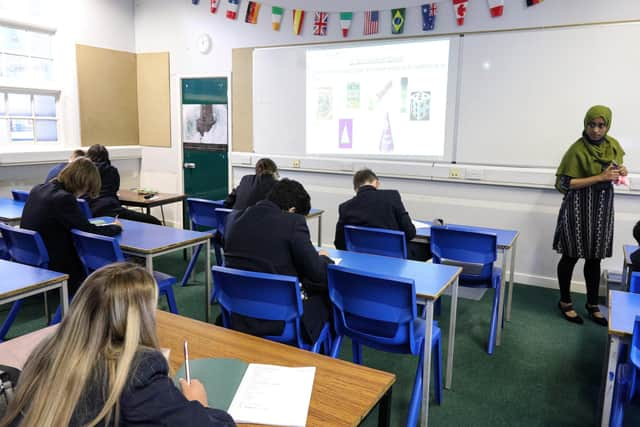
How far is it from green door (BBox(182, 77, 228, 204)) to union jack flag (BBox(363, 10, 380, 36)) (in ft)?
6.44

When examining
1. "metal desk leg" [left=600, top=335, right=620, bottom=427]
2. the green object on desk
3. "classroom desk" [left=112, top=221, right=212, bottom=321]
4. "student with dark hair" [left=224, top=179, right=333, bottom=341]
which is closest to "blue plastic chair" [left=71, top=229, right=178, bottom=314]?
"classroom desk" [left=112, top=221, right=212, bottom=321]

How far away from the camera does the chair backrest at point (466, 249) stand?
3.15m

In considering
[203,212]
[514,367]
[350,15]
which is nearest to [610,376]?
[514,367]

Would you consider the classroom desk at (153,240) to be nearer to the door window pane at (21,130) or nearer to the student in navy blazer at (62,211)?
the student in navy blazer at (62,211)

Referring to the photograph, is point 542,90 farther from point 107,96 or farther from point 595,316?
point 107,96

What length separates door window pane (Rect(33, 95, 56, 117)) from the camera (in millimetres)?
6059

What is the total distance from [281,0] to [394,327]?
449 cm

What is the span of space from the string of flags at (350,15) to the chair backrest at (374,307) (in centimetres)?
344

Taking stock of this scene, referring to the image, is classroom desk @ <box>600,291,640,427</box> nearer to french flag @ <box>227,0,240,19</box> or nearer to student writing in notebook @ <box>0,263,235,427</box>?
student writing in notebook @ <box>0,263,235,427</box>

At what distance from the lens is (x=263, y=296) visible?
2162 millimetres

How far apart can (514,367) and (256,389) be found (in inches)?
88.2

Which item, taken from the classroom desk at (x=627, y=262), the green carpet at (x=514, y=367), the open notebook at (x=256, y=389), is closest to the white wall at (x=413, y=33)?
the green carpet at (x=514, y=367)

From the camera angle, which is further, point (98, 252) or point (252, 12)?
point (252, 12)

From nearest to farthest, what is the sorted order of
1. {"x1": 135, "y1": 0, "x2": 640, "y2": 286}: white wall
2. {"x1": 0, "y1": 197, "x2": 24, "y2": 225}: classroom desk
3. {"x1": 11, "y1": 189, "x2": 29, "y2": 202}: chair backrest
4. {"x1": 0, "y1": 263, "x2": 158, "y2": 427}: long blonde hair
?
{"x1": 0, "y1": 263, "x2": 158, "y2": 427}: long blonde hair
{"x1": 0, "y1": 197, "x2": 24, "y2": 225}: classroom desk
{"x1": 135, "y1": 0, "x2": 640, "y2": 286}: white wall
{"x1": 11, "y1": 189, "x2": 29, "y2": 202}: chair backrest
